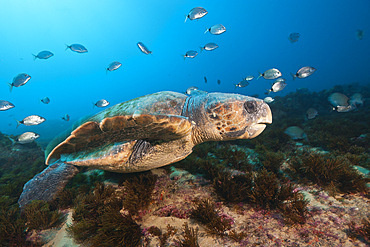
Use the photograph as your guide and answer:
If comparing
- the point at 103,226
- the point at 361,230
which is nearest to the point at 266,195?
the point at 361,230

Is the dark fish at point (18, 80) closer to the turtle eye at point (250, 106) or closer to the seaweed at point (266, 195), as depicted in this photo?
the turtle eye at point (250, 106)

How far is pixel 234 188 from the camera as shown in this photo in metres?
2.26

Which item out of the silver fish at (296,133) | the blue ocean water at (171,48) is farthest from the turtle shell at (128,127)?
the blue ocean water at (171,48)

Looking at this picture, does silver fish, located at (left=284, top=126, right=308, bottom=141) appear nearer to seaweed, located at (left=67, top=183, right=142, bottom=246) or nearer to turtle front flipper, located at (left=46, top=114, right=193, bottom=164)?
turtle front flipper, located at (left=46, top=114, right=193, bottom=164)

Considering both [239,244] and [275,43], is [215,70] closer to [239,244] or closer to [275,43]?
[275,43]

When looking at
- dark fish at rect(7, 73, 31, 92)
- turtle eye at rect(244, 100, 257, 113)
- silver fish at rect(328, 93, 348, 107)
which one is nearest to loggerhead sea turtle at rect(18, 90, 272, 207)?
turtle eye at rect(244, 100, 257, 113)

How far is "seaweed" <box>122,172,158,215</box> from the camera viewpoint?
86.1 inches

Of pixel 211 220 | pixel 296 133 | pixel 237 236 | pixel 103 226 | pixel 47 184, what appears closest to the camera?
pixel 237 236

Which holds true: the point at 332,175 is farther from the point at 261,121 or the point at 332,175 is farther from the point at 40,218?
the point at 40,218

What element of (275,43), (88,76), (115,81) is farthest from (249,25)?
(88,76)

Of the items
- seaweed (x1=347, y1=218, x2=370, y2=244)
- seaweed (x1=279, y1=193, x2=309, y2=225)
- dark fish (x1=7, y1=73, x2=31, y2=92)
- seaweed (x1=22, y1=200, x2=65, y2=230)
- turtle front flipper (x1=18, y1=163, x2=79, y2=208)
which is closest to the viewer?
seaweed (x1=347, y1=218, x2=370, y2=244)

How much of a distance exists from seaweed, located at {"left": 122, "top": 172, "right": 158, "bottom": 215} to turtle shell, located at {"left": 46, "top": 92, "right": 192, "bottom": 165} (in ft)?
2.03

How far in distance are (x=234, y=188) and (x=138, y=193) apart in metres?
1.64

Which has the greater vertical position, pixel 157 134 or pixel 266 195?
pixel 157 134
